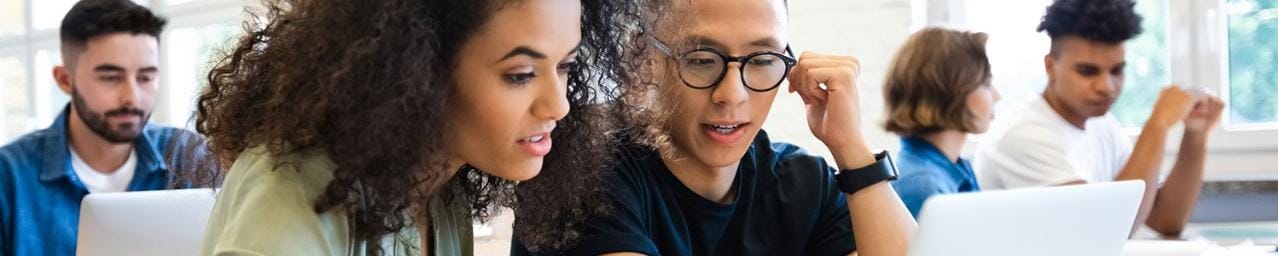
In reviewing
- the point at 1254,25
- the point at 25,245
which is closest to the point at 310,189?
the point at 25,245

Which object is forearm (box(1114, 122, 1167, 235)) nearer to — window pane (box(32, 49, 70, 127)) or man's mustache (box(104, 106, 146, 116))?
man's mustache (box(104, 106, 146, 116))

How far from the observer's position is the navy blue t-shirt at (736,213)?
4.83 feet

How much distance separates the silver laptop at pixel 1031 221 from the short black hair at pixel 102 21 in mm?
2311

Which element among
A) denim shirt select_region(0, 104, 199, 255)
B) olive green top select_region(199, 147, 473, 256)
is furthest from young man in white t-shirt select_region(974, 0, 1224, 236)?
olive green top select_region(199, 147, 473, 256)

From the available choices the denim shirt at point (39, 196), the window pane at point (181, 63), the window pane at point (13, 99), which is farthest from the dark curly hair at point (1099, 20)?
the window pane at point (13, 99)

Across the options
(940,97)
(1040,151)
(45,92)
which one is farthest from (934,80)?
(45,92)

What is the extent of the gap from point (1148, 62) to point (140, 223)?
3240 mm

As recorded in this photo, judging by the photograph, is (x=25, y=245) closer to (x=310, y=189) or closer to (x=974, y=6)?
(x=310, y=189)

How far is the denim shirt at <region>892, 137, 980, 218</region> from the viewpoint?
252 cm

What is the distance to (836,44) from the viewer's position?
13.8 ft

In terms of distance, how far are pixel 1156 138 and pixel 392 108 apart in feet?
8.01

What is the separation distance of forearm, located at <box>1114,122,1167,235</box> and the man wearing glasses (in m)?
1.74

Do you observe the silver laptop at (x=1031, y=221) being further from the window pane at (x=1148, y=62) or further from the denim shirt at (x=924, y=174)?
the window pane at (x=1148, y=62)

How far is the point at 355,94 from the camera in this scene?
1.13 metres
